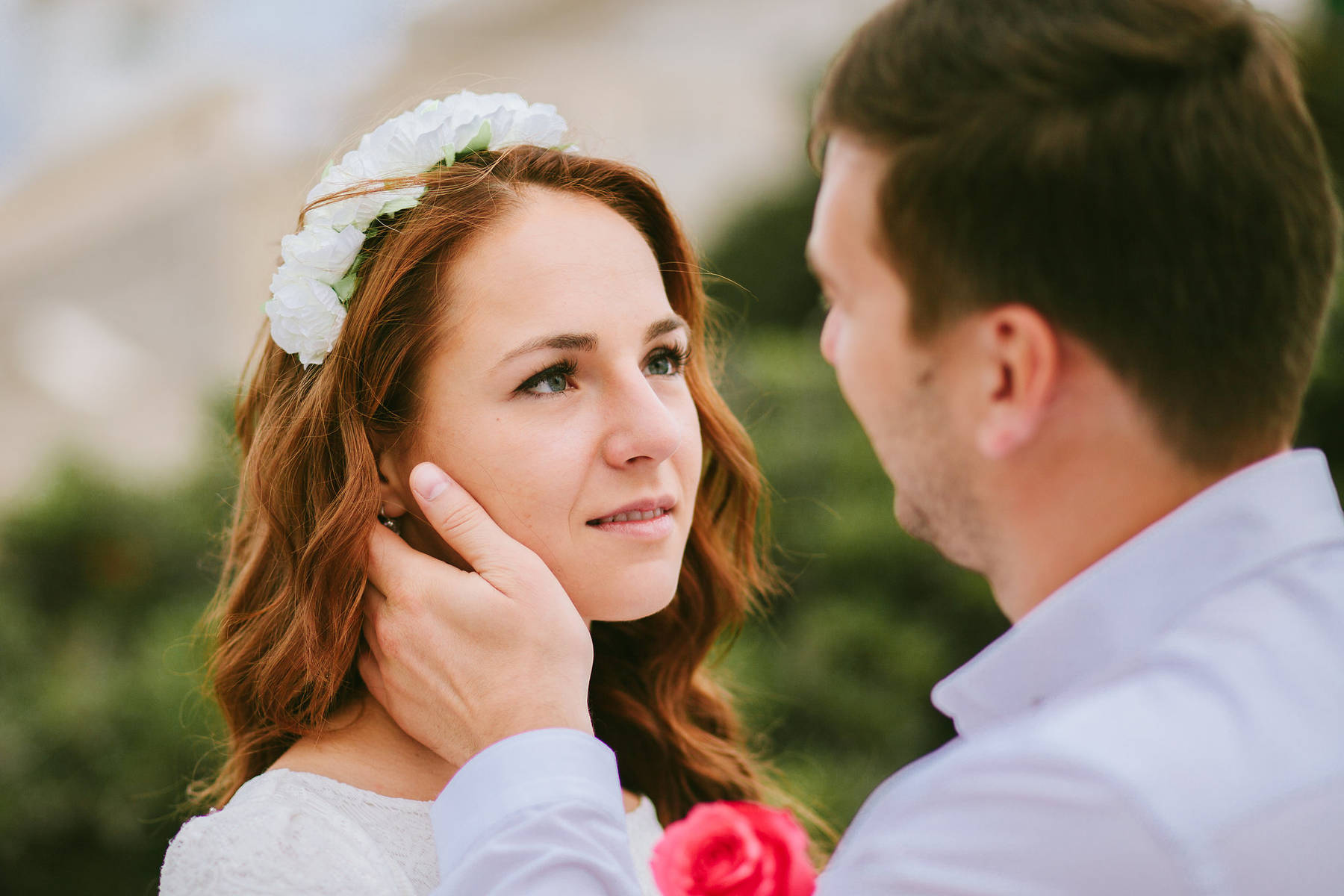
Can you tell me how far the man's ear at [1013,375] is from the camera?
1.61m

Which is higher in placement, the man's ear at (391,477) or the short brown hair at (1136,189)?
the short brown hair at (1136,189)

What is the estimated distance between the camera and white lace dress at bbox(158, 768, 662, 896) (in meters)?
1.94

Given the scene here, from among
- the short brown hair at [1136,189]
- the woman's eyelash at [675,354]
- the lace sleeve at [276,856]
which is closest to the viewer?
the short brown hair at [1136,189]

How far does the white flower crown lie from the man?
1.03 meters

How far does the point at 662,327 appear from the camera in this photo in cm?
245

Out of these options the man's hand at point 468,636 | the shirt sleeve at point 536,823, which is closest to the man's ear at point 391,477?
→ the man's hand at point 468,636

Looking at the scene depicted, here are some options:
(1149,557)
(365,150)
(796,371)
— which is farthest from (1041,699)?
(796,371)

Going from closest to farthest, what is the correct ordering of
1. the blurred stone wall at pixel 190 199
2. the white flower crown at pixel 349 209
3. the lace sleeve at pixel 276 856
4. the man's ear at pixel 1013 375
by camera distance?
the man's ear at pixel 1013 375 < the lace sleeve at pixel 276 856 < the white flower crown at pixel 349 209 < the blurred stone wall at pixel 190 199

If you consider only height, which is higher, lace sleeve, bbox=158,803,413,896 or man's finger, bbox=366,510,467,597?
man's finger, bbox=366,510,467,597

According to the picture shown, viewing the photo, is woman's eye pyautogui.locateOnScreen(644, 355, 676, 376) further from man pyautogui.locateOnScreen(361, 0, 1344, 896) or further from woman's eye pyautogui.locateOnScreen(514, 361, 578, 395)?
man pyautogui.locateOnScreen(361, 0, 1344, 896)

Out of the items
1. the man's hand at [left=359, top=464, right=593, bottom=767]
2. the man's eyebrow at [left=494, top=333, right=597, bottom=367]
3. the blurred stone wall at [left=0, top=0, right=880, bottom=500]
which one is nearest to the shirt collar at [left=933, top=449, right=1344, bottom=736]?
the man's hand at [left=359, top=464, right=593, bottom=767]

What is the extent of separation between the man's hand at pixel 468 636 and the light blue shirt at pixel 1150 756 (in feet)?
0.78

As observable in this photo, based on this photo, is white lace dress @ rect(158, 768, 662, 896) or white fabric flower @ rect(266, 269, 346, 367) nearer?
white lace dress @ rect(158, 768, 662, 896)

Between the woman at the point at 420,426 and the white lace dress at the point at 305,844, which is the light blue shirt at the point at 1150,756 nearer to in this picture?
the white lace dress at the point at 305,844
